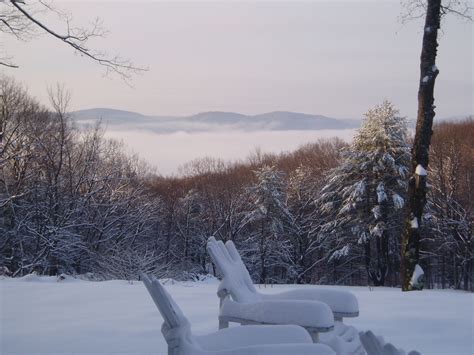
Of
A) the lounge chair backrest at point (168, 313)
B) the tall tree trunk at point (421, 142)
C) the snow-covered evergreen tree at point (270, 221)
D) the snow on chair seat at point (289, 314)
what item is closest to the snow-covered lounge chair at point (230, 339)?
the lounge chair backrest at point (168, 313)

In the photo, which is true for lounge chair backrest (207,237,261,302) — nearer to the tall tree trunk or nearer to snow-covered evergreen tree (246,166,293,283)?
the tall tree trunk

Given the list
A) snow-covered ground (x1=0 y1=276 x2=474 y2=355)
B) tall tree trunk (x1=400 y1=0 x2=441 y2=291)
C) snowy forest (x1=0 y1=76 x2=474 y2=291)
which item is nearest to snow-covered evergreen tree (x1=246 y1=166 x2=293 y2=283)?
snowy forest (x1=0 y1=76 x2=474 y2=291)

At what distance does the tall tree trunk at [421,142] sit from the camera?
8125 mm

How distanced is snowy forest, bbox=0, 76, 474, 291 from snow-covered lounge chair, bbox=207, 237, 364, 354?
13.0 meters

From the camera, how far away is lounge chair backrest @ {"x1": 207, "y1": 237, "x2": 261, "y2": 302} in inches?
147

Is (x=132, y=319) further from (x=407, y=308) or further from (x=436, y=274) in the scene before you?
(x=436, y=274)

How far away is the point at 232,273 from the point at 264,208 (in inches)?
1053

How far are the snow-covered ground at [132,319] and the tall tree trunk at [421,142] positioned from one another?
1765 mm

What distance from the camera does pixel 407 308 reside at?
5.51m

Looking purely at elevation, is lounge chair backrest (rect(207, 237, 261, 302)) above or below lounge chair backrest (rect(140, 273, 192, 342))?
below

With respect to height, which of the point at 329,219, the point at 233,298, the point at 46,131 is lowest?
the point at 329,219

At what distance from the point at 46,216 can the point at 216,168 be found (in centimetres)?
2153

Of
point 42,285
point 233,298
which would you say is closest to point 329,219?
point 42,285

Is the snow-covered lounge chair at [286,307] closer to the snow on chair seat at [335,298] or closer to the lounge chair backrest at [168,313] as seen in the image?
the snow on chair seat at [335,298]
